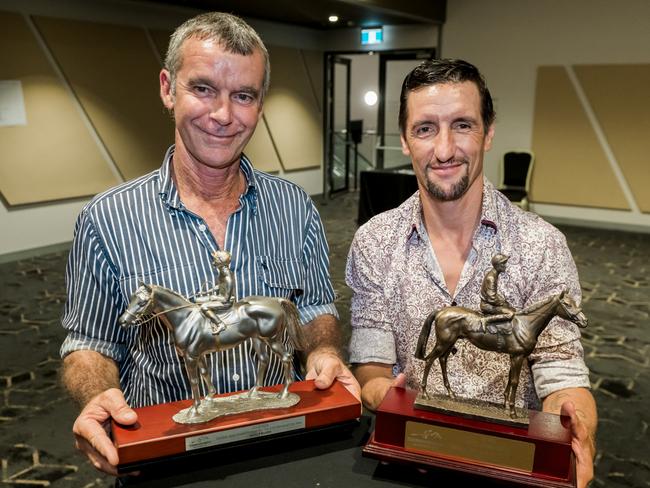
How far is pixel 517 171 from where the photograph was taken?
9.09m

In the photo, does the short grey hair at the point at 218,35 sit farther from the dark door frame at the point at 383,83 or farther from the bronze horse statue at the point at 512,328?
the dark door frame at the point at 383,83

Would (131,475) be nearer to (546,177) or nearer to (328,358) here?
(328,358)

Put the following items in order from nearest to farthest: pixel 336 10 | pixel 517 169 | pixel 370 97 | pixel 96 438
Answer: pixel 96 438, pixel 336 10, pixel 517 169, pixel 370 97

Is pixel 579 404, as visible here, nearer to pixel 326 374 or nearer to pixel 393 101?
pixel 326 374

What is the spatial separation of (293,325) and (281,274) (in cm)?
25

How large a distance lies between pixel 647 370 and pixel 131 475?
3856 mm

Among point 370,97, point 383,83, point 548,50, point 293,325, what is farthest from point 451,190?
point 370,97

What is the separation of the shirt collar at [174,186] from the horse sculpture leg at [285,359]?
1.45 feet

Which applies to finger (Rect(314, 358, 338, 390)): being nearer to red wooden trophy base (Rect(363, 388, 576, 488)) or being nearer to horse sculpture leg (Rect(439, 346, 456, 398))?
red wooden trophy base (Rect(363, 388, 576, 488))

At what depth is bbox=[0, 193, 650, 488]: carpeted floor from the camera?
2.89 m

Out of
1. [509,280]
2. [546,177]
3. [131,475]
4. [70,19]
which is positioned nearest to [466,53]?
[546,177]

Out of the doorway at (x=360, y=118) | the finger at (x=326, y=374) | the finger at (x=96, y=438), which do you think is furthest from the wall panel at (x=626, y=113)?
the finger at (x=96, y=438)

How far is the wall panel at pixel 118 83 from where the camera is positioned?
6797 mm

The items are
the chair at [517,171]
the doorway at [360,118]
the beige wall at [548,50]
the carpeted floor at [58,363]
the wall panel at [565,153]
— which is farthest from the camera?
the doorway at [360,118]
